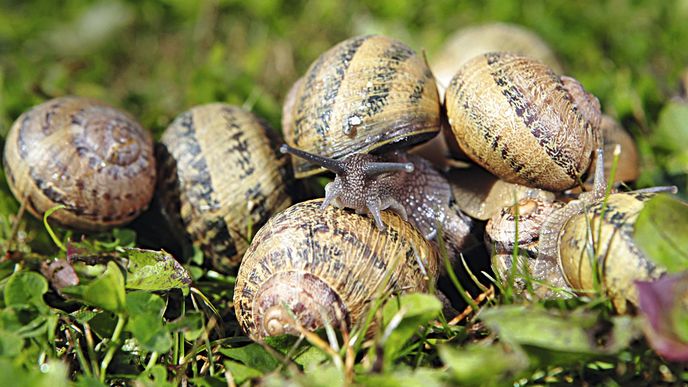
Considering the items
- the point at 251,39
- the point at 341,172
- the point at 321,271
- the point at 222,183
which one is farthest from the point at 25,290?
the point at 251,39

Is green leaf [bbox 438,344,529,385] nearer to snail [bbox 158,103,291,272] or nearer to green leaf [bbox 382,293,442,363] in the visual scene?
green leaf [bbox 382,293,442,363]

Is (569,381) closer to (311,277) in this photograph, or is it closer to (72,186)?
(311,277)

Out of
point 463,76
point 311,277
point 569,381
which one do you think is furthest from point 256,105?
point 569,381

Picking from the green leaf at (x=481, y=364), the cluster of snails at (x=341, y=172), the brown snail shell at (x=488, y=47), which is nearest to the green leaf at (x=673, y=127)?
the cluster of snails at (x=341, y=172)

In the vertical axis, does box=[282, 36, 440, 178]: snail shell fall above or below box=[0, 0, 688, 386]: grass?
above

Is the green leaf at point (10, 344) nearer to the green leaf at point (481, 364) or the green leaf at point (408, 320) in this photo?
the green leaf at point (408, 320)

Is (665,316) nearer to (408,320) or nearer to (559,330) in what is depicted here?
(559,330)

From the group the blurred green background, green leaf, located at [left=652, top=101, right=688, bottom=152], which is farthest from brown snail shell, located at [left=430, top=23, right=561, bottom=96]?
green leaf, located at [left=652, top=101, right=688, bottom=152]

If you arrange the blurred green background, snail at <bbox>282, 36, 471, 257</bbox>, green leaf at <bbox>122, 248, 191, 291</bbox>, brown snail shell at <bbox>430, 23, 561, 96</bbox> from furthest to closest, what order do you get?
1. the blurred green background
2. brown snail shell at <bbox>430, 23, 561, 96</bbox>
3. snail at <bbox>282, 36, 471, 257</bbox>
4. green leaf at <bbox>122, 248, 191, 291</bbox>
